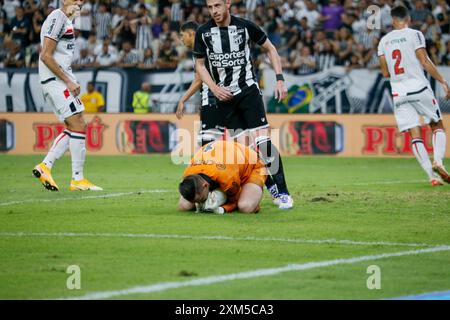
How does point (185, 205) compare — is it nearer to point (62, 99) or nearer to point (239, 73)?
point (239, 73)

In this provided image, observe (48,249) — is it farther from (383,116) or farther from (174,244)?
(383,116)

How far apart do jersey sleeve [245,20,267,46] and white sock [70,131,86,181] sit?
3.40 m

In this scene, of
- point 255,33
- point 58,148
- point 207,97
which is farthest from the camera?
point 58,148

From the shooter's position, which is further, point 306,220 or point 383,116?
point 383,116

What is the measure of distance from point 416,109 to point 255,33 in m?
4.38

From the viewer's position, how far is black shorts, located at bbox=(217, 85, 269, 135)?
11.0 meters

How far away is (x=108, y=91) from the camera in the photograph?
23.7 m

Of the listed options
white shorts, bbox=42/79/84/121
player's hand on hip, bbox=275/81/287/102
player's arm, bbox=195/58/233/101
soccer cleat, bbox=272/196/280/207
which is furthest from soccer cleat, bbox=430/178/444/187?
white shorts, bbox=42/79/84/121

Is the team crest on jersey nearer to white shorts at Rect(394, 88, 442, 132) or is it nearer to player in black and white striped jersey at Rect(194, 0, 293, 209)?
player in black and white striped jersey at Rect(194, 0, 293, 209)

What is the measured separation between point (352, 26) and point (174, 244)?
16475 millimetres

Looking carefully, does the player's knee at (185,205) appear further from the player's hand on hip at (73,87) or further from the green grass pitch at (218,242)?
the player's hand on hip at (73,87)

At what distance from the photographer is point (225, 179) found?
10.0 meters

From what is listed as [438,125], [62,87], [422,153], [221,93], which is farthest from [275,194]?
[438,125]
